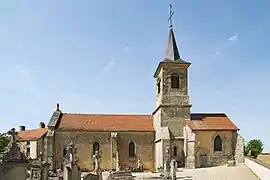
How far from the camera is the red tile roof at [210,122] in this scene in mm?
34219

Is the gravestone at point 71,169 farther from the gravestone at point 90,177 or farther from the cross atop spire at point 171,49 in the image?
the cross atop spire at point 171,49

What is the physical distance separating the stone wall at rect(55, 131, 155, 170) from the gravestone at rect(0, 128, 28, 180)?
2986cm

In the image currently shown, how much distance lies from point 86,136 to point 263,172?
66.7 ft

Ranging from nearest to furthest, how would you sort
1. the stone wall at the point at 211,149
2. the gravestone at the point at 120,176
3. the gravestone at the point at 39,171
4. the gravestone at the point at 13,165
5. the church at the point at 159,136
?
the gravestone at the point at 13,165 < the gravestone at the point at 39,171 < the gravestone at the point at 120,176 < the stone wall at the point at 211,149 < the church at the point at 159,136

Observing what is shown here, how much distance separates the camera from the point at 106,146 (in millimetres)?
36656

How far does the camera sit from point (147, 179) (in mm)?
24656

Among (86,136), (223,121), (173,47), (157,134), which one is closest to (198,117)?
(223,121)

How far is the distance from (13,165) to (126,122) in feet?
107

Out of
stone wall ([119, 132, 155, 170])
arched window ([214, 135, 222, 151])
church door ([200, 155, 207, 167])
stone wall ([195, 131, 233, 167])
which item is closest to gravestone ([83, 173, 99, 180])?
stone wall ([195, 131, 233, 167])

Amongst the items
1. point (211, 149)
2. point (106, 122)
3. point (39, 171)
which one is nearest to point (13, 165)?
point (39, 171)

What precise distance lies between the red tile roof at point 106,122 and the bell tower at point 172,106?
6.29 ft

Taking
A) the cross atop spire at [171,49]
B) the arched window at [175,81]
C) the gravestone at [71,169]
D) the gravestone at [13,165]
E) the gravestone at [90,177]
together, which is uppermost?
the cross atop spire at [171,49]

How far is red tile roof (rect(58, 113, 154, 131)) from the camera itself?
121 feet

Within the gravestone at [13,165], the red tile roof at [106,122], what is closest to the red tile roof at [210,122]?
the red tile roof at [106,122]
